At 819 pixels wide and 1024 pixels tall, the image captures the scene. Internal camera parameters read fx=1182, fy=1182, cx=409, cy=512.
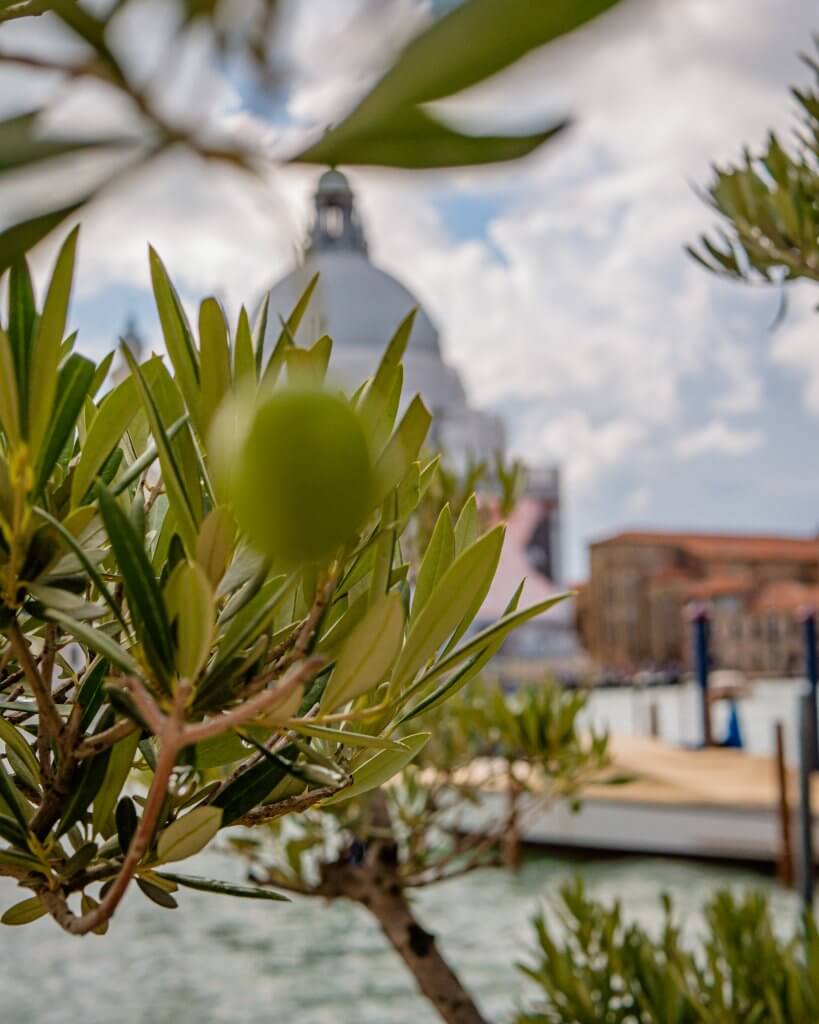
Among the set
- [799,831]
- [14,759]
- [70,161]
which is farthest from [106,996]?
[70,161]

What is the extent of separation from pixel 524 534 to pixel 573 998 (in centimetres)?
2346

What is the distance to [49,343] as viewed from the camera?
322mm

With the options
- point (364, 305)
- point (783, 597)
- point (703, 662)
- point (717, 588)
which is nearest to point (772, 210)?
point (364, 305)

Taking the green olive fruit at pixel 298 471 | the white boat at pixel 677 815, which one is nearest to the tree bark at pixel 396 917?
the green olive fruit at pixel 298 471

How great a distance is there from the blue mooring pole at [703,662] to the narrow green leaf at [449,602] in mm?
10374

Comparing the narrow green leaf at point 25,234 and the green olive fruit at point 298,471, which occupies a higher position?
the narrow green leaf at point 25,234

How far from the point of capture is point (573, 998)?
2.16m

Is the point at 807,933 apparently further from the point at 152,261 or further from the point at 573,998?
the point at 152,261

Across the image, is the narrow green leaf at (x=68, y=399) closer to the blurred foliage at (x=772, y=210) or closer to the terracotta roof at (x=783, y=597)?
the blurred foliage at (x=772, y=210)

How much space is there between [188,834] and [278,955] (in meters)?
6.28

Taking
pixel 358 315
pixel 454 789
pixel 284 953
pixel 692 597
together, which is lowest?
pixel 692 597

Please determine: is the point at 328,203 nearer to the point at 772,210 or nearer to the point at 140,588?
the point at 140,588

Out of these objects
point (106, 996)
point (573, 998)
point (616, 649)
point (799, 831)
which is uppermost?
point (573, 998)

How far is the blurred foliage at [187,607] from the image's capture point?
0.31 meters
